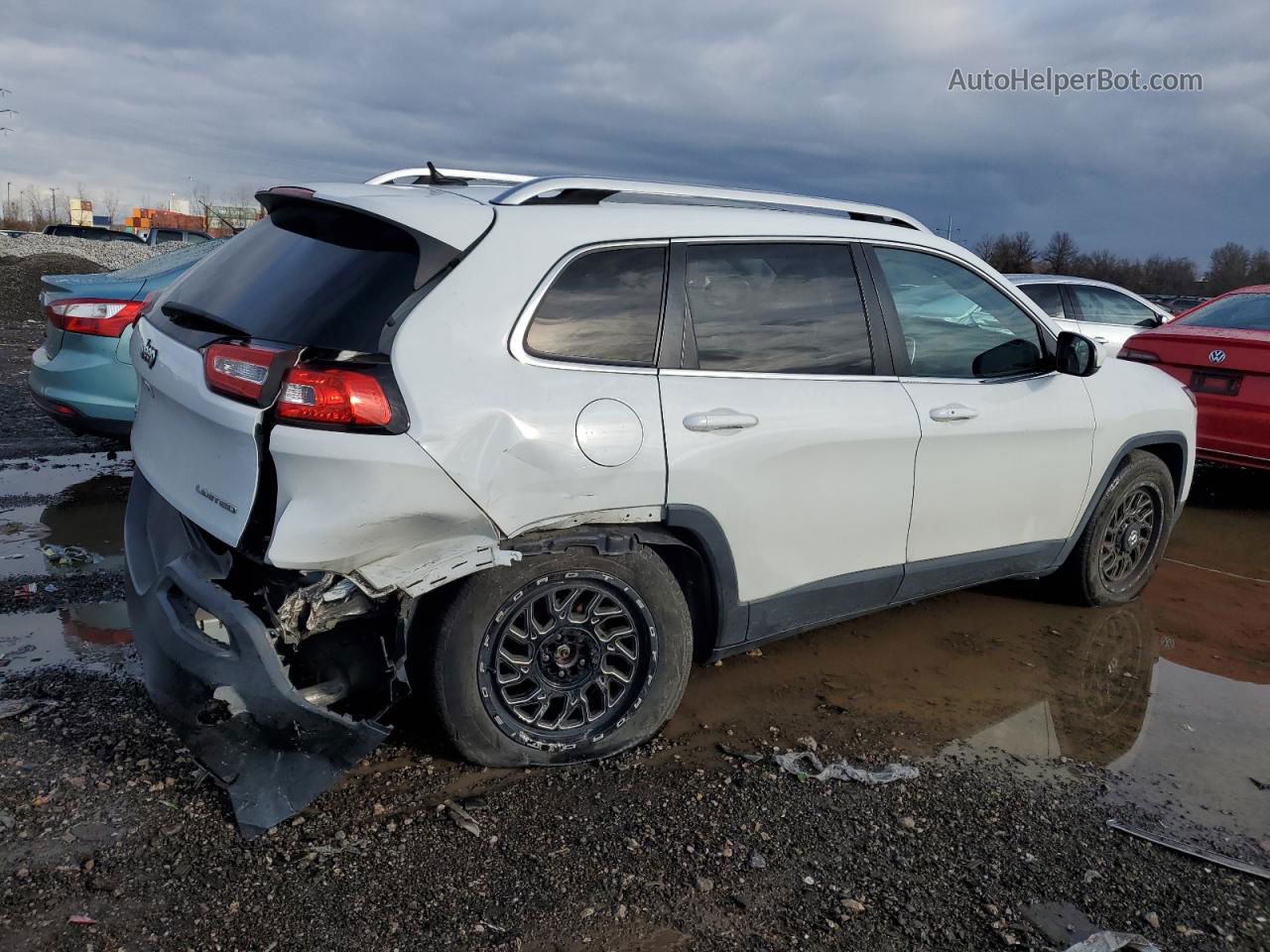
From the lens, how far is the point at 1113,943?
265 centimetres

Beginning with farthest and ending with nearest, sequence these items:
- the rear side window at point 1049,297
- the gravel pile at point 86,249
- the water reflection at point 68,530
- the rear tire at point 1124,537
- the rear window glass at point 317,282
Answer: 1. the gravel pile at point 86,249
2. the rear side window at point 1049,297
3. the water reflection at point 68,530
4. the rear tire at point 1124,537
5. the rear window glass at point 317,282

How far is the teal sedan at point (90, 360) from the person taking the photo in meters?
6.23

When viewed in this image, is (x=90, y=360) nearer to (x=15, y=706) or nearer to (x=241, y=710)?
(x=15, y=706)

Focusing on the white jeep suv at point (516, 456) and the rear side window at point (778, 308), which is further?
the rear side window at point (778, 308)

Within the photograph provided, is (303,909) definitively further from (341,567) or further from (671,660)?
(671,660)

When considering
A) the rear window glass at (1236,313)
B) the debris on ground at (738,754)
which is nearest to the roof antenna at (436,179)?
the debris on ground at (738,754)

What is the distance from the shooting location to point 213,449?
307 cm

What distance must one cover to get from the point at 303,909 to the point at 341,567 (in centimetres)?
91

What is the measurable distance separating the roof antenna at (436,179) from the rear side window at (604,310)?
101 cm

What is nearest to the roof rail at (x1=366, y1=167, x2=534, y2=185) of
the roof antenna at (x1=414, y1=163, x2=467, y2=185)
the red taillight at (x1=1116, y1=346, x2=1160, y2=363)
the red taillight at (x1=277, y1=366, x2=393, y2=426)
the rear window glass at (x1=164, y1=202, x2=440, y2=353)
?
the roof antenna at (x1=414, y1=163, x2=467, y2=185)

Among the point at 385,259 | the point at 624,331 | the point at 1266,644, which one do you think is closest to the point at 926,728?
the point at 624,331

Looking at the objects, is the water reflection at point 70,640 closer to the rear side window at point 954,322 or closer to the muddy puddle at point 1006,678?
the muddy puddle at point 1006,678

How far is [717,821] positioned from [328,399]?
1.72 metres

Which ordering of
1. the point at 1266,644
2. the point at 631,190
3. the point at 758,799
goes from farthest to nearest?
the point at 1266,644, the point at 631,190, the point at 758,799
